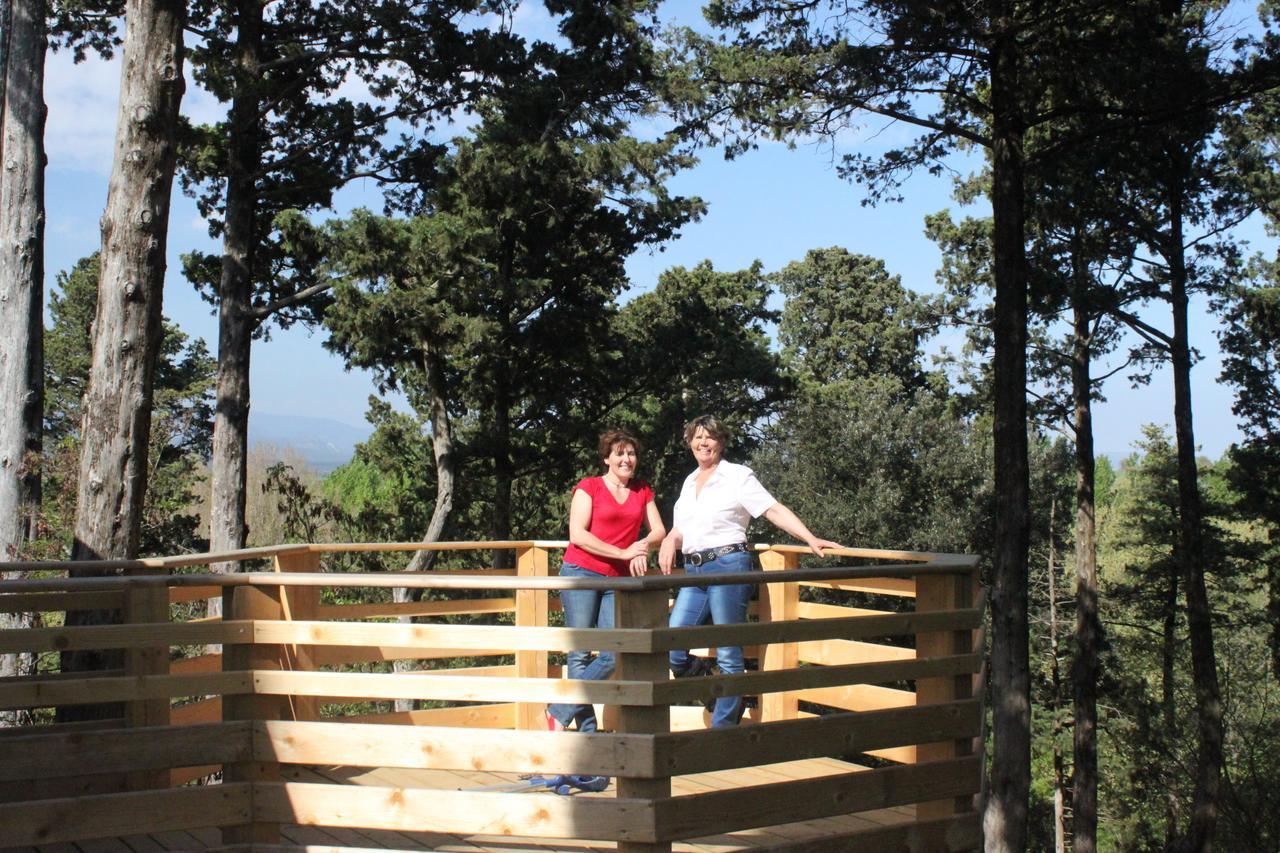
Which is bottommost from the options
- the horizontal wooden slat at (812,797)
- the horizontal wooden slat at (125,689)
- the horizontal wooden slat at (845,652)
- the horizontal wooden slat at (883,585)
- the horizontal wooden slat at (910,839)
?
the horizontal wooden slat at (910,839)

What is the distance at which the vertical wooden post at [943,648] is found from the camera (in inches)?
221

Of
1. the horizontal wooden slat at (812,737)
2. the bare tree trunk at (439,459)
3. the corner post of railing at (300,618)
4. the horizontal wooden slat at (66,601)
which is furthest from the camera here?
the bare tree trunk at (439,459)

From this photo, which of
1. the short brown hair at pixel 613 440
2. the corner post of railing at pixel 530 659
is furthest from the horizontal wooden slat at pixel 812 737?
the corner post of railing at pixel 530 659

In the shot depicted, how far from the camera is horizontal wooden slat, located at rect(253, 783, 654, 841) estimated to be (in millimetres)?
4465

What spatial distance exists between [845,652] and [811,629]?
2171mm

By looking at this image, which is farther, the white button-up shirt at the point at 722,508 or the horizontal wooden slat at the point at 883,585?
the horizontal wooden slat at the point at 883,585

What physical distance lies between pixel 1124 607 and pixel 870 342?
16767 mm

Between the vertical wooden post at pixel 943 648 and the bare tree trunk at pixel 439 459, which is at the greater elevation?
the bare tree trunk at pixel 439 459

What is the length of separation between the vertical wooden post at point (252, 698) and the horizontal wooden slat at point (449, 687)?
0.09 meters

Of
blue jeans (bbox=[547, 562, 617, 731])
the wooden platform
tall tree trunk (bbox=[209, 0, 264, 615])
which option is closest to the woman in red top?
blue jeans (bbox=[547, 562, 617, 731])

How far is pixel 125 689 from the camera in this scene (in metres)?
4.87

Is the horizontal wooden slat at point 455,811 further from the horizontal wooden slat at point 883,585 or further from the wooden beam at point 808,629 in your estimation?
the horizontal wooden slat at point 883,585

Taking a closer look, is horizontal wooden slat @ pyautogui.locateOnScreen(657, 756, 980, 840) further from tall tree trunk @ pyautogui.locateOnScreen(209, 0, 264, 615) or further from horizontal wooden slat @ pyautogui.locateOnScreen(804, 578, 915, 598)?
tall tree trunk @ pyautogui.locateOnScreen(209, 0, 264, 615)

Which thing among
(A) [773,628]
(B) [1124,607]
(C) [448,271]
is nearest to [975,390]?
(B) [1124,607]
